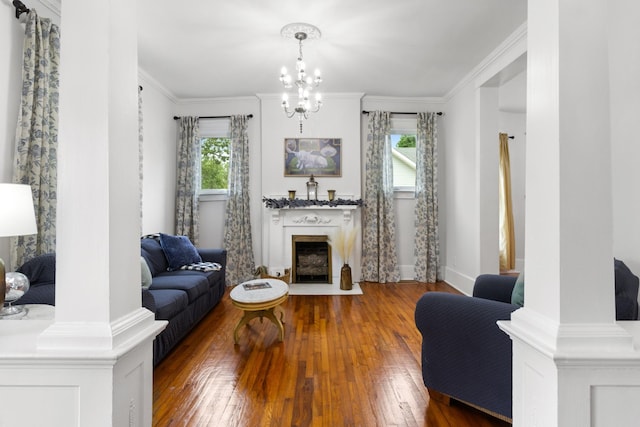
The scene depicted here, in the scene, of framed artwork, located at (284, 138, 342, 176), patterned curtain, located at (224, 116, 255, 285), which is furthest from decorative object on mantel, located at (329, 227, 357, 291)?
patterned curtain, located at (224, 116, 255, 285)

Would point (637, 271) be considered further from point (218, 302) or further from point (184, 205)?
point (184, 205)

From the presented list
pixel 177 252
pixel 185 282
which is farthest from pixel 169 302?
pixel 177 252

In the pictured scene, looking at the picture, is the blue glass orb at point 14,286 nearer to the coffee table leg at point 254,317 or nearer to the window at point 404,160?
the coffee table leg at point 254,317

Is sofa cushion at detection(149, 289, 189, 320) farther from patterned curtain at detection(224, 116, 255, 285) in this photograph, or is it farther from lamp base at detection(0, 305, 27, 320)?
patterned curtain at detection(224, 116, 255, 285)

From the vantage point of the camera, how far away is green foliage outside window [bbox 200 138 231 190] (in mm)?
5172

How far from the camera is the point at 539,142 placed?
1.00 metres

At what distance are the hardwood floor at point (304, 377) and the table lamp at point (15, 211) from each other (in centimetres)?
123

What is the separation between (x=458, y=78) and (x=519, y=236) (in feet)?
11.1

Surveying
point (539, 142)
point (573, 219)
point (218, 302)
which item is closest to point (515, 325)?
point (573, 219)

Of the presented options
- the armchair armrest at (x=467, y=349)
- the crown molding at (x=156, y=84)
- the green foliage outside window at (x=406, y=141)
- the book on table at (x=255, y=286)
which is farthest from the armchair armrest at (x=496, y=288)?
the crown molding at (x=156, y=84)

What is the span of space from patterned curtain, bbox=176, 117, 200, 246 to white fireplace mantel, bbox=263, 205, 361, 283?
124 centimetres

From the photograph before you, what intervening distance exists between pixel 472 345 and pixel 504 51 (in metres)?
3.27

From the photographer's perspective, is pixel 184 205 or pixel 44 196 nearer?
pixel 44 196

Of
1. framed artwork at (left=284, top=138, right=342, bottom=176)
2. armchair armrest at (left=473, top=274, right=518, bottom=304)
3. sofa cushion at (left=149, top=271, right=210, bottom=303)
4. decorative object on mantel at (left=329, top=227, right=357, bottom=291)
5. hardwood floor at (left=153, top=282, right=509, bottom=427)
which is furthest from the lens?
framed artwork at (left=284, top=138, right=342, bottom=176)
